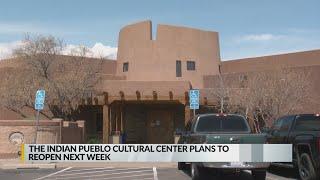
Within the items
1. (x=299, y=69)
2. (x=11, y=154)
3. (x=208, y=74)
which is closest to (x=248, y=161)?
(x=11, y=154)

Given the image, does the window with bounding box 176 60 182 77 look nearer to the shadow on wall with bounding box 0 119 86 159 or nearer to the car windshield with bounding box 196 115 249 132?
the shadow on wall with bounding box 0 119 86 159

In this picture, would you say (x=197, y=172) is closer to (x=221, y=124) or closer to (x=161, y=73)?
(x=221, y=124)

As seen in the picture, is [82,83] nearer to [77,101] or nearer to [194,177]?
[77,101]

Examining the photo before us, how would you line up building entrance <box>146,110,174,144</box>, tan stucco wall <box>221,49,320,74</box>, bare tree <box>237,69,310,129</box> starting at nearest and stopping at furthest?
bare tree <box>237,69,310,129</box> → building entrance <box>146,110,174,144</box> → tan stucco wall <box>221,49,320,74</box>

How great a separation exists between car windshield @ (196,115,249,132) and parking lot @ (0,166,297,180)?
1273 millimetres

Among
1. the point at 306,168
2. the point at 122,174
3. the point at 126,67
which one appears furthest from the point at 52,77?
the point at 306,168

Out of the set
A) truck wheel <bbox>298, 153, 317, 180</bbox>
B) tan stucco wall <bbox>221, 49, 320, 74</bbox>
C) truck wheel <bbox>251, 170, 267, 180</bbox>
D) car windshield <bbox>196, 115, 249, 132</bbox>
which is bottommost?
truck wheel <bbox>251, 170, 267, 180</bbox>

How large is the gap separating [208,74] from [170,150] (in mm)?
37515

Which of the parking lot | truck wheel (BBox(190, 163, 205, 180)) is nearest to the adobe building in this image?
the parking lot

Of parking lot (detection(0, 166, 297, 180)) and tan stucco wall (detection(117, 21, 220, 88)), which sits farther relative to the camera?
tan stucco wall (detection(117, 21, 220, 88))

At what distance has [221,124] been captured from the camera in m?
16.5

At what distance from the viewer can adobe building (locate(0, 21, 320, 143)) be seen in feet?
119

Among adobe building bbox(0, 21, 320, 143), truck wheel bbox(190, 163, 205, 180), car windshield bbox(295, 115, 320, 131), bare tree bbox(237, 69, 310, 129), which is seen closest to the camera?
truck wheel bbox(190, 163, 205, 180)

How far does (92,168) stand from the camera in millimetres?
21000
